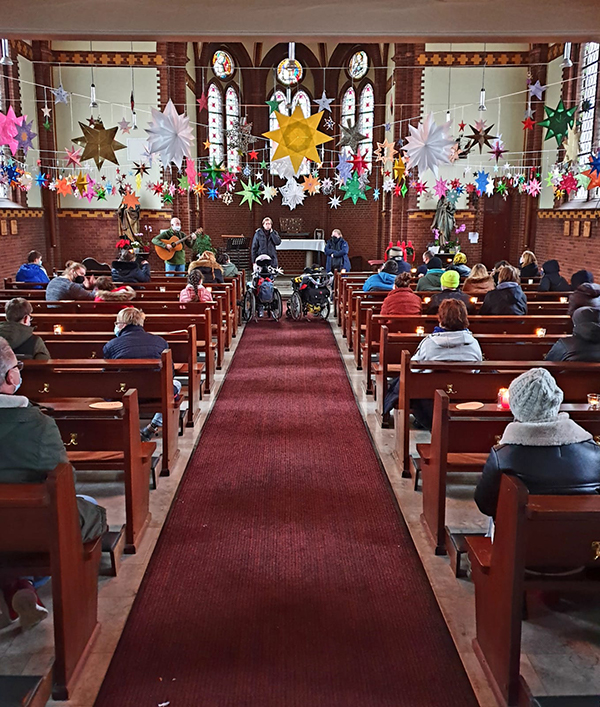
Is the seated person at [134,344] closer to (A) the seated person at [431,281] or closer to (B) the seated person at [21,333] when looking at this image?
(B) the seated person at [21,333]

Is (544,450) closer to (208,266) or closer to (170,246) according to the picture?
(208,266)

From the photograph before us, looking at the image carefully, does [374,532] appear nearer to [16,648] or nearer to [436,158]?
[16,648]

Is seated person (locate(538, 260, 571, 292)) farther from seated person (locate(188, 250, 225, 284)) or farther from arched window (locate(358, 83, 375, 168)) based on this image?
arched window (locate(358, 83, 375, 168))

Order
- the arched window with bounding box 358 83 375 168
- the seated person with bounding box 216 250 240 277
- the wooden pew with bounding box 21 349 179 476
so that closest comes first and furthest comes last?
1. the wooden pew with bounding box 21 349 179 476
2. the seated person with bounding box 216 250 240 277
3. the arched window with bounding box 358 83 375 168

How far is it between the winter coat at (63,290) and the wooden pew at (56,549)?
6239mm

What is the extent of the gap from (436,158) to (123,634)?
8626mm

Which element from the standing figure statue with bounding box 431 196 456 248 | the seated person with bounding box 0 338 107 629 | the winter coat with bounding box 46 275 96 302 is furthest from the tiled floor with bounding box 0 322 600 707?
the standing figure statue with bounding box 431 196 456 248

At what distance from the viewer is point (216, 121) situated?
2008 cm

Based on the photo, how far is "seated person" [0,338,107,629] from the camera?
2.85 m

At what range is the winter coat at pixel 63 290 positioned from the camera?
851 cm

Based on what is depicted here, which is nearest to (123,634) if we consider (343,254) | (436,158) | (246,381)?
(246,381)

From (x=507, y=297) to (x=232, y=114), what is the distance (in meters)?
14.9

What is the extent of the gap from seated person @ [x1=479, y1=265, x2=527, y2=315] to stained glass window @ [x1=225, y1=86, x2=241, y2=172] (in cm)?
1395

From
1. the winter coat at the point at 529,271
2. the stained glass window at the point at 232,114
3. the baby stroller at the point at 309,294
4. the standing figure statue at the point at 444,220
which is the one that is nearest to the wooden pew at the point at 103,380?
the baby stroller at the point at 309,294
